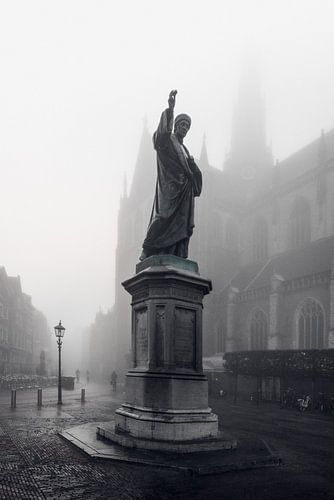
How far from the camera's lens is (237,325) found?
137ft

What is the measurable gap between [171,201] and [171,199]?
42 millimetres

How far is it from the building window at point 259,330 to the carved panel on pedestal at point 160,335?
31.6 meters

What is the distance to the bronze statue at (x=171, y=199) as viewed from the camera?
9477 mm

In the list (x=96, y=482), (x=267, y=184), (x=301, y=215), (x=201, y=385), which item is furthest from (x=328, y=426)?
(x=267, y=184)

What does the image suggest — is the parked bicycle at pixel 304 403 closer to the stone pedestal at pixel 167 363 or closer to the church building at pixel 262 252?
the church building at pixel 262 252

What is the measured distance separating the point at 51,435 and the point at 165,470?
4.76m

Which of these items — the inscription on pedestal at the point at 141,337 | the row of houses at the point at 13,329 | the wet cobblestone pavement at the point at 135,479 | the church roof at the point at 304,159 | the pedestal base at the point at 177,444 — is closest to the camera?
the wet cobblestone pavement at the point at 135,479

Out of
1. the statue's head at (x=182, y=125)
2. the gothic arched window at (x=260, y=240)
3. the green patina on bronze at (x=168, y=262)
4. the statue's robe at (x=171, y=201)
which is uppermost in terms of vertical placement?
the gothic arched window at (x=260, y=240)

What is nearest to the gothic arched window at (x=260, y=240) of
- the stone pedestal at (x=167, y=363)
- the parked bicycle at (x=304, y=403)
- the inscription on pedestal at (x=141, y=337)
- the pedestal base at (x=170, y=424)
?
the parked bicycle at (x=304, y=403)

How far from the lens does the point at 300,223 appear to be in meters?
Result: 44.3

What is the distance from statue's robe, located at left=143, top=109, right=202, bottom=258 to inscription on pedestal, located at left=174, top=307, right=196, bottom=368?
1.38 meters

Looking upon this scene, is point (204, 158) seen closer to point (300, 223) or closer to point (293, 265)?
point (300, 223)

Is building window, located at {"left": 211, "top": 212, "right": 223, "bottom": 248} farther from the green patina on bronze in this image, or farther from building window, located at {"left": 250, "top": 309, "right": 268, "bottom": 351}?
the green patina on bronze

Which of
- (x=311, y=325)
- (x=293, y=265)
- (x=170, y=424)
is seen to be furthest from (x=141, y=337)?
→ (x=293, y=265)
